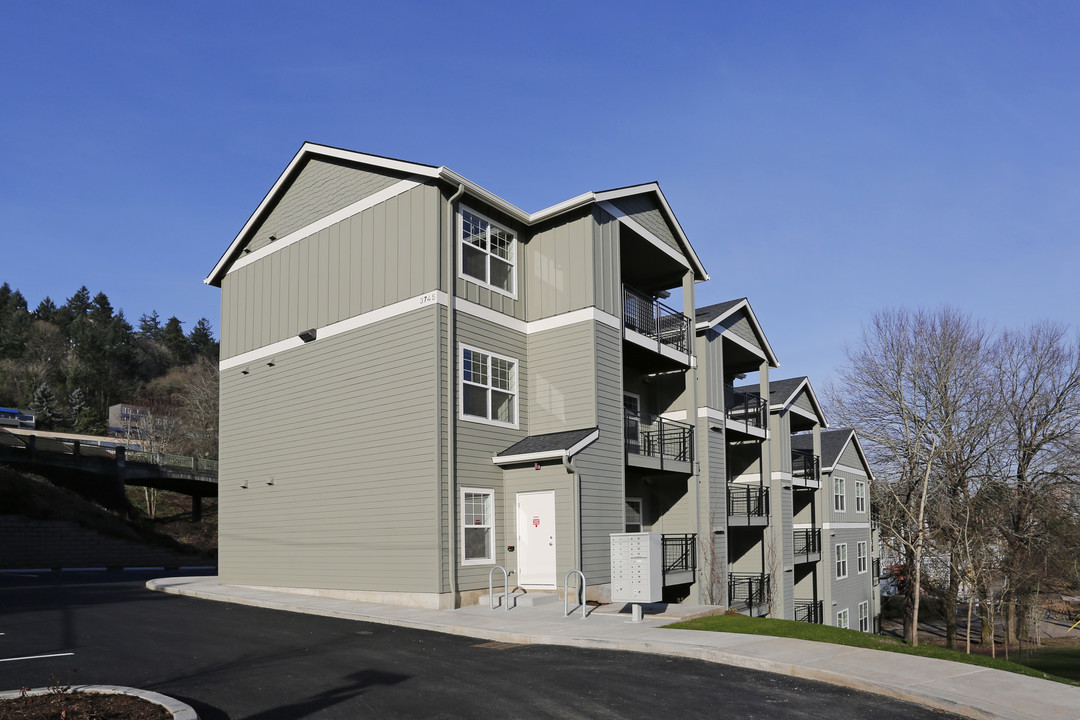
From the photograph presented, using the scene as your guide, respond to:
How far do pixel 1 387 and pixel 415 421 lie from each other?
64.3 meters

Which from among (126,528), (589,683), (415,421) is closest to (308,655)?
(589,683)

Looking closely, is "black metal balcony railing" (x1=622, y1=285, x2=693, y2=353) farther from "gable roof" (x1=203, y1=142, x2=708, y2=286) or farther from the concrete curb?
the concrete curb

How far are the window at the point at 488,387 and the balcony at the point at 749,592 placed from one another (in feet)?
41.3

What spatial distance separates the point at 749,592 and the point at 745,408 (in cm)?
649

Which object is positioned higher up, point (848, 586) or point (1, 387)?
point (1, 387)

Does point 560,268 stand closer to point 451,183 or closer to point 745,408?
point 451,183

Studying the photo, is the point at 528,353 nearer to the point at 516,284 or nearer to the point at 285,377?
the point at 516,284

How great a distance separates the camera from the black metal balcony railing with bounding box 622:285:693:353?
2188 centimetres

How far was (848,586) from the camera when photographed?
1555 inches

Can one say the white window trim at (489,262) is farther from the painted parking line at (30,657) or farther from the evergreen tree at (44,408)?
the evergreen tree at (44,408)

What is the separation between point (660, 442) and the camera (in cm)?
2234

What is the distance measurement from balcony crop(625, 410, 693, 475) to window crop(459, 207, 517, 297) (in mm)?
4798

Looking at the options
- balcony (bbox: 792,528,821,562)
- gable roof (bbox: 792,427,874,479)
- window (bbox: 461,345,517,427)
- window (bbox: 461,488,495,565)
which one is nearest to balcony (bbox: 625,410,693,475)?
window (bbox: 461,345,517,427)

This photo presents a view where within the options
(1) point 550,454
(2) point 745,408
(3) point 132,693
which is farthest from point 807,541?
(3) point 132,693
